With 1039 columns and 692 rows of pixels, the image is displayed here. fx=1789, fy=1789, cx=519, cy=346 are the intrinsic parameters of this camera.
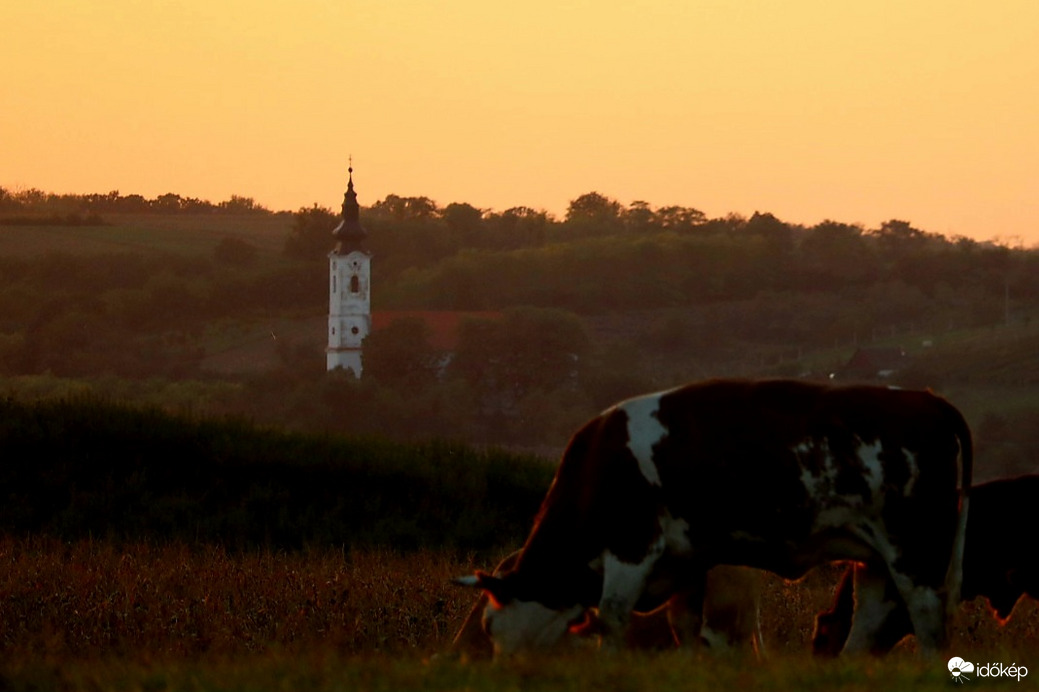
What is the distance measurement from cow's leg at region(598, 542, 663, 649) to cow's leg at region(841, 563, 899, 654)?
5.38 feet

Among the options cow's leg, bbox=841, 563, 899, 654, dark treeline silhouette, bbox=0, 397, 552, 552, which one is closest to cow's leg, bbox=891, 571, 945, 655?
cow's leg, bbox=841, 563, 899, 654

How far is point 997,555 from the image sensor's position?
44.1ft

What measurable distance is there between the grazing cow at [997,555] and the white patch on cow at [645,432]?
8.52 ft

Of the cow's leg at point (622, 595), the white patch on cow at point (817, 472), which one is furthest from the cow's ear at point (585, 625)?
the white patch on cow at point (817, 472)

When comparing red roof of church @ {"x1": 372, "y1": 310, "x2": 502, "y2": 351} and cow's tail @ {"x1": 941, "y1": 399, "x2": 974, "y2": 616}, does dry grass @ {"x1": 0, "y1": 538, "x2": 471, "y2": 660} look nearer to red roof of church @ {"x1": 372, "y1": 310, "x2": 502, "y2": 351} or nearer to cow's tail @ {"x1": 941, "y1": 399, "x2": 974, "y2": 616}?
cow's tail @ {"x1": 941, "y1": 399, "x2": 974, "y2": 616}

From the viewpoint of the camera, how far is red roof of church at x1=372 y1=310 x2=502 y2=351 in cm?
16512

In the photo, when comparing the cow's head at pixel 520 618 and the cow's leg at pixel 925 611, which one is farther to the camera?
the cow's head at pixel 520 618

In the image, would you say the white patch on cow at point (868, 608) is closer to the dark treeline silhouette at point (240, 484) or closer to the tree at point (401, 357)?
the dark treeline silhouette at point (240, 484)

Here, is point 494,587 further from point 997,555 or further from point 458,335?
point 458,335

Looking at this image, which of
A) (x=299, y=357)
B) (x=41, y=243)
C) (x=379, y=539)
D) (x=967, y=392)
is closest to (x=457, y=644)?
(x=379, y=539)

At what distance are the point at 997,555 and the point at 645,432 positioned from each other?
3.55m

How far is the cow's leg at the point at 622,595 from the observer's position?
448 inches
